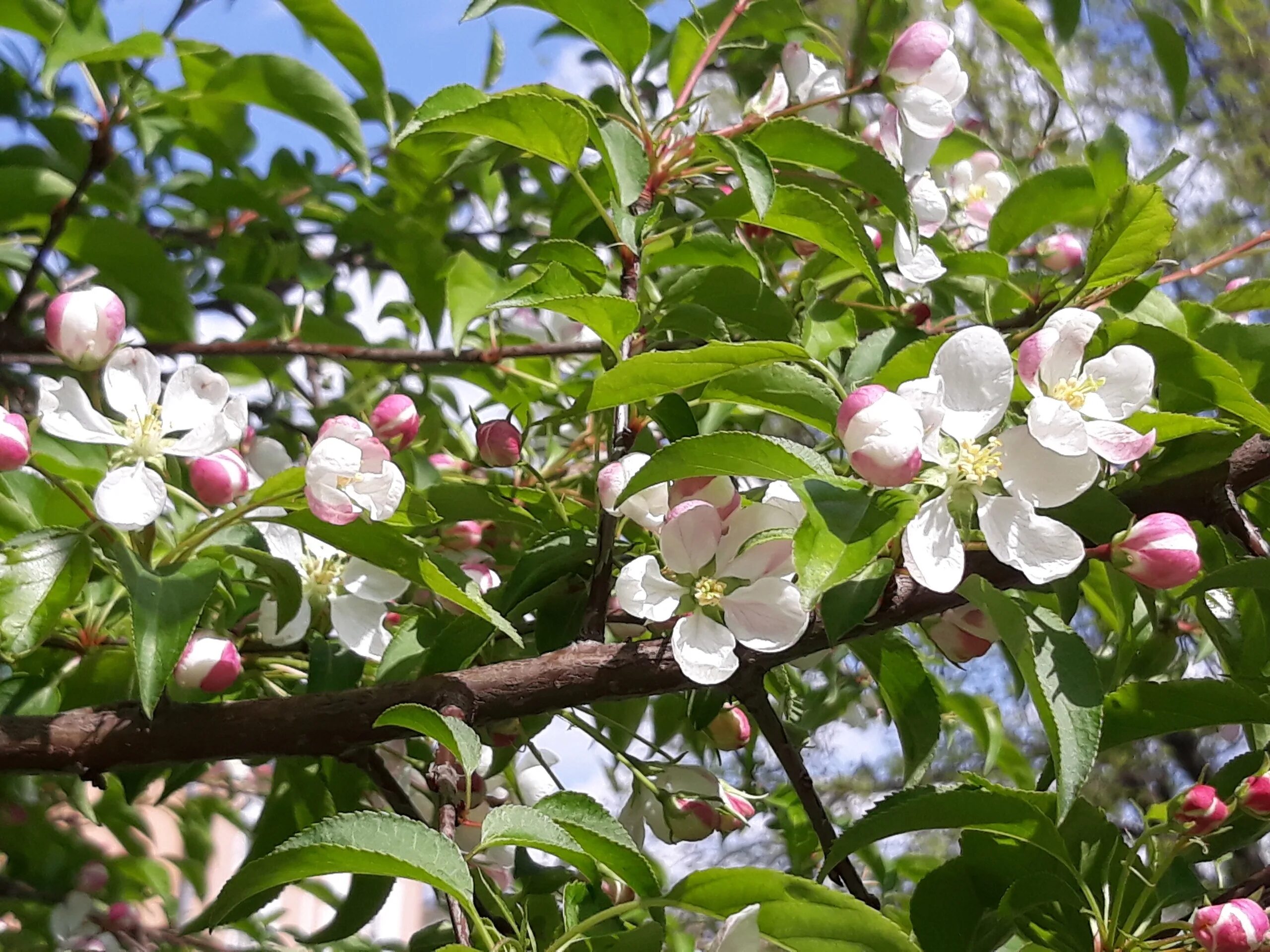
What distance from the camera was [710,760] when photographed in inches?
63.7

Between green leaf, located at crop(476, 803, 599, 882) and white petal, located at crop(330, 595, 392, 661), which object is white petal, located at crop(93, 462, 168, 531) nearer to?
white petal, located at crop(330, 595, 392, 661)

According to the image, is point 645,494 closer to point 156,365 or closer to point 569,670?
point 569,670

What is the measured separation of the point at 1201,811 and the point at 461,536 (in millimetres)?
709

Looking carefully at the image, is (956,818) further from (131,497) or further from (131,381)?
(131,381)

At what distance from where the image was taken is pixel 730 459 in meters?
0.72

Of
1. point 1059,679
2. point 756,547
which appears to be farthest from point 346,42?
point 1059,679

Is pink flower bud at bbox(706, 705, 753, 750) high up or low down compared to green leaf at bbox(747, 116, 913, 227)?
down

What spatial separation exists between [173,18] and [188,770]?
0.83 meters

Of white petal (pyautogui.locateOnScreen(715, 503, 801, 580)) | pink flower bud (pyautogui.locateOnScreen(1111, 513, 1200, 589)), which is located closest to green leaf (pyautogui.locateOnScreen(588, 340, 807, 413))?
white petal (pyautogui.locateOnScreen(715, 503, 801, 580))

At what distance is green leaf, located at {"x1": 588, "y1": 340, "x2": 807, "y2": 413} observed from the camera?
0.71 meters

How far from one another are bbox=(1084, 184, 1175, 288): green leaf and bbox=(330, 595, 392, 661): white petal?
67 centimetres

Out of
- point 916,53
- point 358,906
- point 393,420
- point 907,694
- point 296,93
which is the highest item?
point 296,93

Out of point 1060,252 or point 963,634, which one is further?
point 1060,252

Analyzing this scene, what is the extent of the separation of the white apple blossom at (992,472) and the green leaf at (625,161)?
0.98 feet
